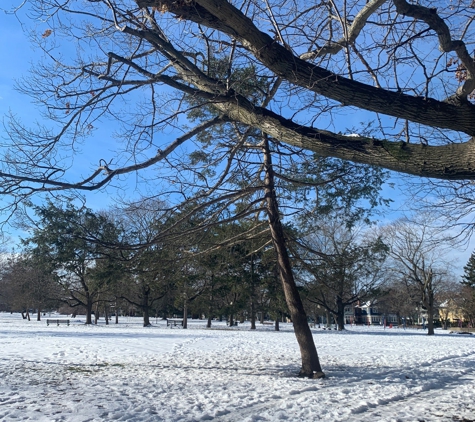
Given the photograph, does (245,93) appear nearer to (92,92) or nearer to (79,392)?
(92,92)

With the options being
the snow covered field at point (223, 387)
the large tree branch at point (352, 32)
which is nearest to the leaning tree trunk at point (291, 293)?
the snow covered field at point (223, 387)

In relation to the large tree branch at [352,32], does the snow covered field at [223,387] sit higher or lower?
lower

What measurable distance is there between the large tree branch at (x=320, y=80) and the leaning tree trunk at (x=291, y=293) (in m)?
5.01

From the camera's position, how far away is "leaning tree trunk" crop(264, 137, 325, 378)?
10016mm

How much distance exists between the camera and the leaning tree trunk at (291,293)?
10.0 meters

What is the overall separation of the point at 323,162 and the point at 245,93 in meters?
2.61

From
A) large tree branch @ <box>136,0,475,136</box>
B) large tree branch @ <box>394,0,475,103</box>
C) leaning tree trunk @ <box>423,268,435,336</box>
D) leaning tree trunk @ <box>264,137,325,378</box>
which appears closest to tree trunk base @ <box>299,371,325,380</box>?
leaning tree trunk @ <box>264,137,325,378</box>

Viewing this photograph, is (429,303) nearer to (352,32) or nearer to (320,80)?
(352,32)

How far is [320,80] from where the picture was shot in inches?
187

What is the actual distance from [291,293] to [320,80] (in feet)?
21.5

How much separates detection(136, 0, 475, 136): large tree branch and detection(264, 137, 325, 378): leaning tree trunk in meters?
5.01

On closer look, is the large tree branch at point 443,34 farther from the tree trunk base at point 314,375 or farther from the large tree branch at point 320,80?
the tree trunk base at point 314,375

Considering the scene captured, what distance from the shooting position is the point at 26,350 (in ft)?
47.3

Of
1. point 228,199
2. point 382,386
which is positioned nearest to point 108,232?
point 228,199
